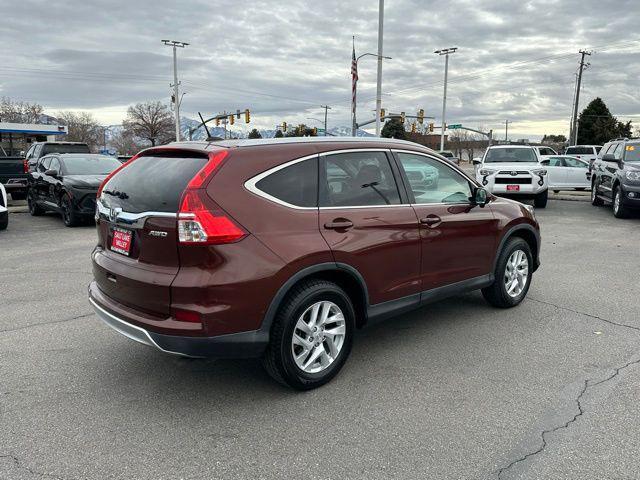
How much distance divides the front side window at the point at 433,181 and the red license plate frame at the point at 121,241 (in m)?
2.17

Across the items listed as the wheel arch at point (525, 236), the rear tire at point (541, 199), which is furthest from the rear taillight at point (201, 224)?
the rear tire at point (541, 199)

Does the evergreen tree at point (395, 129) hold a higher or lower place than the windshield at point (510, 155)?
higher

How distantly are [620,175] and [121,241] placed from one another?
39.1ft

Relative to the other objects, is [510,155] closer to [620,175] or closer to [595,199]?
[595,199]

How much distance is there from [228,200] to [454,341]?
2436 millimetres

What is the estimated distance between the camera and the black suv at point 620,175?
11555 millimetres

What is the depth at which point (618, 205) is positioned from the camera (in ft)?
40.1

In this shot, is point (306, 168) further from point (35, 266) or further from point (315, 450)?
point (35, 266)

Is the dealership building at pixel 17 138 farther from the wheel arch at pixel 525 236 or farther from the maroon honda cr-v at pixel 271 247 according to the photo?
the wheel arch at pixel 525 236

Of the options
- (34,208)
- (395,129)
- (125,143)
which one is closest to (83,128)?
(125,143)

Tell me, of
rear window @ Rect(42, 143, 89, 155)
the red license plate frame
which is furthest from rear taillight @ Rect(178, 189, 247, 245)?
rear window @ Rect(42, 143, 89, 155)

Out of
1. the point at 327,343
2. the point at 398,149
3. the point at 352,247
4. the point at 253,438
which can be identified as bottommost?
the point at 253,438

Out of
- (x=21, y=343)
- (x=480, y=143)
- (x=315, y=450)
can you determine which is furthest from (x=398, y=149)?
(x=480, y=143)

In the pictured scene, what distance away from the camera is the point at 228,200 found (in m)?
3.11
